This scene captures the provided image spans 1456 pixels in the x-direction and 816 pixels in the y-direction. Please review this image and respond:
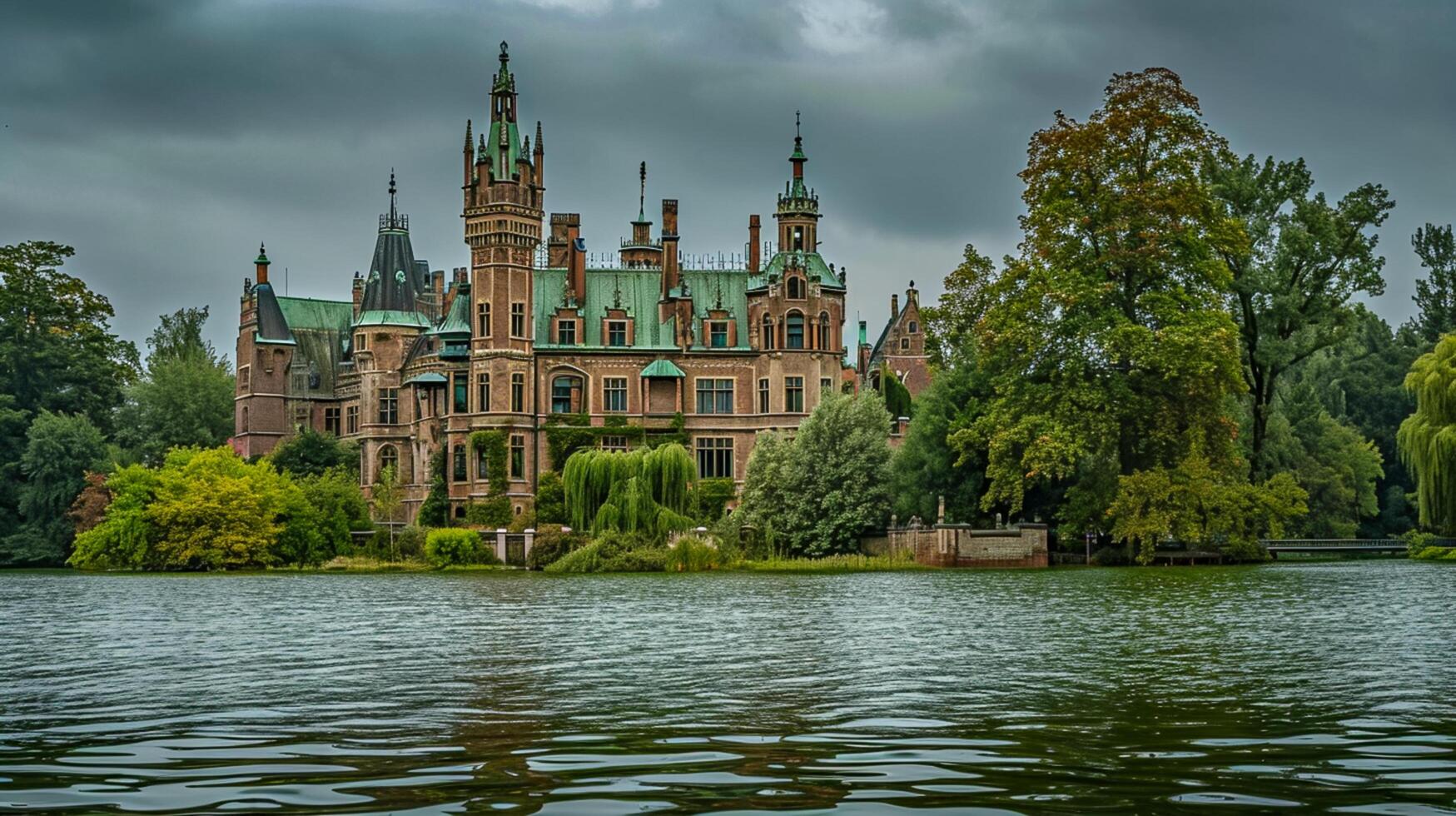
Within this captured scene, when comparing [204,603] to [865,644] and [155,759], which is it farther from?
[155,759]

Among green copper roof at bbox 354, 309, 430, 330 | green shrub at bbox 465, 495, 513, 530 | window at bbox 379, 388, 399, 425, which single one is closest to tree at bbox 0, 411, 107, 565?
window at bbox 379, 388, 399, 425

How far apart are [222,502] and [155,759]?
44.9 metres

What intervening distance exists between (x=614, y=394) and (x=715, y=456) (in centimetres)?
425

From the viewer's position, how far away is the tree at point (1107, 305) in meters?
45.8

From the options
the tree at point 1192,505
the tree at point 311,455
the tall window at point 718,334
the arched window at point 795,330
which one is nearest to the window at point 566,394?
the tall window at point 718,334

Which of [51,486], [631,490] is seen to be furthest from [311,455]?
[631,490]

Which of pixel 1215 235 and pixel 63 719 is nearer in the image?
pixel 63 719

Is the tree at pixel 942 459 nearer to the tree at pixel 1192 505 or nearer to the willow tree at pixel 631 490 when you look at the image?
the tree at pixel 1192 505

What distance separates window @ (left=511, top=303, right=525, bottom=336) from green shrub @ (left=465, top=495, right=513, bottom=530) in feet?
19.6

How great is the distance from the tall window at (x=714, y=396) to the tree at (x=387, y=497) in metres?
11.6

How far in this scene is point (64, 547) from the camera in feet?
205

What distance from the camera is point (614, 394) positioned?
209 feet

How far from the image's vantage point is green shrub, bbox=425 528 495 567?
54531 mm

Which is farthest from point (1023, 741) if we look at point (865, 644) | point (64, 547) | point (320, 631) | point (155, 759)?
point (64, 547)
